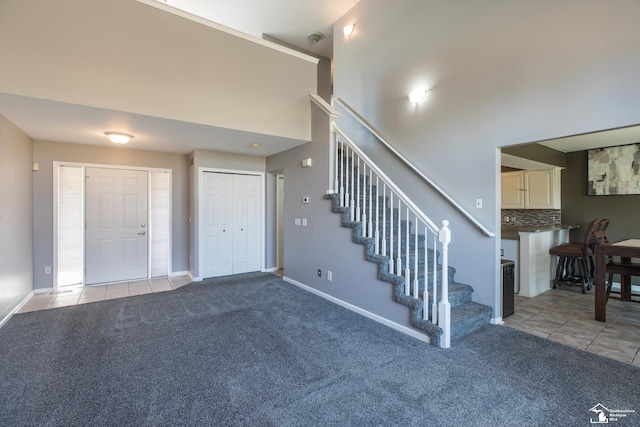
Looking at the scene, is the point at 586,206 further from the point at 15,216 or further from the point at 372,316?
the point at 15,216

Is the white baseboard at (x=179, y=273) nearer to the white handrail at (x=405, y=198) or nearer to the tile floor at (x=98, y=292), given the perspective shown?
the tile floor at (x=98, y=292)

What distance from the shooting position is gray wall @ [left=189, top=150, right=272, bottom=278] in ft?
17.5

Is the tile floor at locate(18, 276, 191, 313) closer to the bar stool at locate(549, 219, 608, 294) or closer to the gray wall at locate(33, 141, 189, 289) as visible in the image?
the gray wall at locate(33, 141, 189, 289)

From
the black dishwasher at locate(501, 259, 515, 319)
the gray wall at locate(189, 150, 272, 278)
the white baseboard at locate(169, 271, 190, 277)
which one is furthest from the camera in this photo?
the white baseboard at locate(169, 271, 190, 277)

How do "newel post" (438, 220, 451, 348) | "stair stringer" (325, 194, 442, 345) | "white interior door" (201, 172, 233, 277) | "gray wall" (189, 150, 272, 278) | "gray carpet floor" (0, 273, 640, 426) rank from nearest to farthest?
"gray carpet floor" (0, 273, 640, 426)
"newel post" (438, 220, 451, 348)
"stair stringer" (325, 194, 442, 345)
"gray wall" (189, 150, 272, 278)
"white interior door" (201, 172, 233, 277)

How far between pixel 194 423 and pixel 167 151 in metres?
4.86

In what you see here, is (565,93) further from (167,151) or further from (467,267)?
(167,151)

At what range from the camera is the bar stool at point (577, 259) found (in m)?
4.46

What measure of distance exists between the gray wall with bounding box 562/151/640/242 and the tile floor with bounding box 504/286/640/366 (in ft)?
5.03

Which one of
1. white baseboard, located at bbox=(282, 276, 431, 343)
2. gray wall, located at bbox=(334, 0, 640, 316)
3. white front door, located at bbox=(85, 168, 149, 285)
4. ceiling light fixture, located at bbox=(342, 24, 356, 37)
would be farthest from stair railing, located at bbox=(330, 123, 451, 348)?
white front door, located at bbox=(85, 168, 149, 285)

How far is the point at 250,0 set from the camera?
544cm

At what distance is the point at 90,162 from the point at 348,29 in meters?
5.16

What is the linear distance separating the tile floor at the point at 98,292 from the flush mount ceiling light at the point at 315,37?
5.70m

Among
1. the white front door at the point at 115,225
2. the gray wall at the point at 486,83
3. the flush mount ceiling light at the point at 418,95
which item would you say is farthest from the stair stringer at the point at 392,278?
the white front door at the point at 115,225
